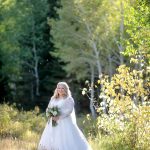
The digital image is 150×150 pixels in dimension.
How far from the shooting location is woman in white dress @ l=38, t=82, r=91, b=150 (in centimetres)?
1212

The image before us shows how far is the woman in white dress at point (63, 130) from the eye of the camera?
477 inches

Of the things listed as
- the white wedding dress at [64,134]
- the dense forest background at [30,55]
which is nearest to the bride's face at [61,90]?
the white wedding dress at [64,134]

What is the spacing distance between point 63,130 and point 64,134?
94mm

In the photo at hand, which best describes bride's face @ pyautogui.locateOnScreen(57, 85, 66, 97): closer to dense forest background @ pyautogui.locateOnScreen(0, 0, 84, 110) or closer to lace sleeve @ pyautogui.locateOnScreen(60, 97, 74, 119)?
lace sleeve @ pyautogui.locateOnScreen(60, 97, 74, 119)

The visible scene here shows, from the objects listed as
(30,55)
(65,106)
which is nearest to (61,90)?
(65,106)

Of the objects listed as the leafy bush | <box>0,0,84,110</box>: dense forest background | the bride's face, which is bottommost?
the leafy bush

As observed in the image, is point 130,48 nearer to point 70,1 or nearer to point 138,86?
point 138,86

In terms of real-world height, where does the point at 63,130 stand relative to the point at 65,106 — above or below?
below

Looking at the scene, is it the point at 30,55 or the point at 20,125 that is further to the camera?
the point at 30,55

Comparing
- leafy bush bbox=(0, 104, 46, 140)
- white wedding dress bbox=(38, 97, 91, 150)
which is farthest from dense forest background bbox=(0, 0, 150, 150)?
white wedding dress bbox=(38, 97, 91, 150)

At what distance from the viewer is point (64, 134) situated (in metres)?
12.2

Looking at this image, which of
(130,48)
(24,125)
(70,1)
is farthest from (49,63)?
(130,48)

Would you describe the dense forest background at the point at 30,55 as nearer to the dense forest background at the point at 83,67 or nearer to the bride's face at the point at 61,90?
the dense forest background at the point at 83,67

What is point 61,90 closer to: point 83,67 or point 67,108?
point 67,108
